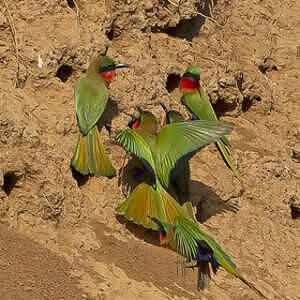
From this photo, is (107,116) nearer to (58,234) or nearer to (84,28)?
(84,28)

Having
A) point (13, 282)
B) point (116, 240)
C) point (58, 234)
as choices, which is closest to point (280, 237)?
point (116, 240)

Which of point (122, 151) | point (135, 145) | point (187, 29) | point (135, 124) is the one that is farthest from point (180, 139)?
point (187, 29)

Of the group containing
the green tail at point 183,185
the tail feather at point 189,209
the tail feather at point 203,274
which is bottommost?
the tail feather at point 203,274

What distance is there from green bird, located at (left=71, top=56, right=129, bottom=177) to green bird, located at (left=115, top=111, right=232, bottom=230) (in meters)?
0.15

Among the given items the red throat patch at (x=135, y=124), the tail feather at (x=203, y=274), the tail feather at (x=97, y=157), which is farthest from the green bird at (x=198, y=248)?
the red throat patch at (x=135, y=124)

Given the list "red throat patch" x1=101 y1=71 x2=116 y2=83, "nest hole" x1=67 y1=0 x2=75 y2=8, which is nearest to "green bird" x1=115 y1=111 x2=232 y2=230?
"red throat patch" x1=101 y1=71 x2=116 y2=83

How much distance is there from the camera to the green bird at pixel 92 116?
13.7 ft

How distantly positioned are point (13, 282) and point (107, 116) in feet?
4.78

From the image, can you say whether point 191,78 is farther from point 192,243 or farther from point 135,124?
→ point 192,243

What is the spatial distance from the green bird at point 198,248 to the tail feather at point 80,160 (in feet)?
1.47

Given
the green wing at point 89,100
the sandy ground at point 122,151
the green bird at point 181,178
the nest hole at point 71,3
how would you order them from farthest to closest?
the nest hole at point 71,3, the green bird at point 181,178, the green wing at point 89,100, the sandy ground at point 122,151

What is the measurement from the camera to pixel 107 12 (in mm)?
4887

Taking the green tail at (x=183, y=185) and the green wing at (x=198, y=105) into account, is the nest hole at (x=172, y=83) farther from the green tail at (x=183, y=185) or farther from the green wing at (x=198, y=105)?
the green tail at (x=183, y=185)

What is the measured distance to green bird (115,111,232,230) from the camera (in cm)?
414
